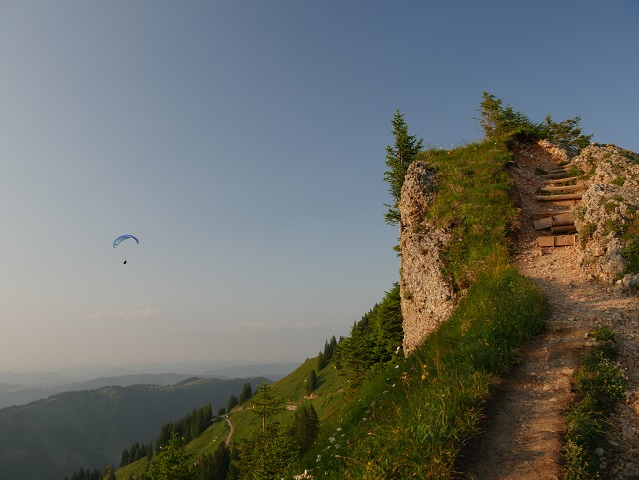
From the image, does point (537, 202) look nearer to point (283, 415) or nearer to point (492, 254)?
point (492, 254)

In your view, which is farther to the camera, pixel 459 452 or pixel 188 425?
pixel 188 425

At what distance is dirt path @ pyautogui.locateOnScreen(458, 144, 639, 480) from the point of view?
589 cm

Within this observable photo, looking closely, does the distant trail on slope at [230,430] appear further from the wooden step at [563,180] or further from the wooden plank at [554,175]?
the wooden step at [563,180]

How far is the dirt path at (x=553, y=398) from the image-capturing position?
589 cm

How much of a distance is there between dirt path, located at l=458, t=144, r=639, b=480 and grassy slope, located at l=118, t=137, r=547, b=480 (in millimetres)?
349

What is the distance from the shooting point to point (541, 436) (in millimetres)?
6453

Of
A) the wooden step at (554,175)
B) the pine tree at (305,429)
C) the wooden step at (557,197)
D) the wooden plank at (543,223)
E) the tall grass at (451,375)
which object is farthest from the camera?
the pine tree at (305,429)

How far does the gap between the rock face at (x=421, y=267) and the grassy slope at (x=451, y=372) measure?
797mm

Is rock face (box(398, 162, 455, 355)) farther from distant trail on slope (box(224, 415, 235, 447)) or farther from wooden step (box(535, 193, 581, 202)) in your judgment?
distant trail on slope (box(224, 415, 235, 447))

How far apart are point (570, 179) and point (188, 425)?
20277cm

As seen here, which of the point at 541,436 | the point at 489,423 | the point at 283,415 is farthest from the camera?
the point at 283,415

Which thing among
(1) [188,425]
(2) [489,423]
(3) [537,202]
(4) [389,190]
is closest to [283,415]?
(1) [188,425]

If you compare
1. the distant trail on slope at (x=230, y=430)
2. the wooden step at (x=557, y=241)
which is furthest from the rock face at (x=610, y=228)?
the distant trail on slope at (x=230, y=430)

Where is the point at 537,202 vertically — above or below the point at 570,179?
below
